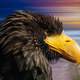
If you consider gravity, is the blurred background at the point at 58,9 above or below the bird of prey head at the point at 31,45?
above

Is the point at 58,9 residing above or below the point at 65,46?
above

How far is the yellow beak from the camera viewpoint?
1506 mm

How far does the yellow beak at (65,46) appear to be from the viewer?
4.94ft

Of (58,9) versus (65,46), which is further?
(65,46)

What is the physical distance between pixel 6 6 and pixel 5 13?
0.16ft

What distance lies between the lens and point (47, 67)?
62.1 inches

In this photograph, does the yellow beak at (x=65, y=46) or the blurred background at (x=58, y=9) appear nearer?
the blurred background at (x=58, y=9)

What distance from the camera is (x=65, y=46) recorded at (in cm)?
152

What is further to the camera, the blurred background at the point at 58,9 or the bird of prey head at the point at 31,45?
the bird of prey head at the point at 31,45

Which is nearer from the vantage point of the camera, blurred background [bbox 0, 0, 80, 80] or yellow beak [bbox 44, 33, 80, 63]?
blurred background [bbox 0, 0, 80, 80]

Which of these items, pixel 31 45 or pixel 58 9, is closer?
pixel 58 9

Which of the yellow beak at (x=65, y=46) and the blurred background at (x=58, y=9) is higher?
the blurred background at (x=58, y=9)

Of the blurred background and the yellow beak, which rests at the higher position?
the blurred background

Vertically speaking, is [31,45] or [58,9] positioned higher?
[58,9]
